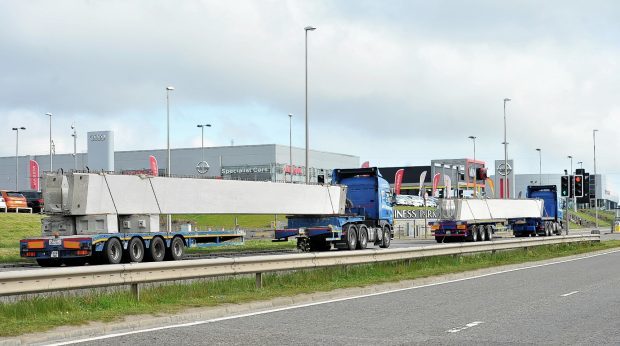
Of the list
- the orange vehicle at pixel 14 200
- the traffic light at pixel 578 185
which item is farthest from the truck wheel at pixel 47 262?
the orange vehicle at pixel 14 200

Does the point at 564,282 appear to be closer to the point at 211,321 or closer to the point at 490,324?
the point at 490,324

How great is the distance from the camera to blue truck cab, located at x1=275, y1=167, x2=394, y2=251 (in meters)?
32.9

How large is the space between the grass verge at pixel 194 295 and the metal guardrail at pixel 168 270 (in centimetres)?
23

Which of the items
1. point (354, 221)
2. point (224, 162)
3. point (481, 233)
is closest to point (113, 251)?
point (354, 221)

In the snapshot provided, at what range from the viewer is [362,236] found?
34656 millimetres

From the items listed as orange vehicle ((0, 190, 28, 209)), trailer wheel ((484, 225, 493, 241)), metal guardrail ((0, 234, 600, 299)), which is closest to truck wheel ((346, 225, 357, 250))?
metal guardrail ((0, 234, 600, 299))

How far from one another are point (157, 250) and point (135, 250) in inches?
34.8

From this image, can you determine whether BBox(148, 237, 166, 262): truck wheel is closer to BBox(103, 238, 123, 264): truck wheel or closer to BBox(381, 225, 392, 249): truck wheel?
BBox(103, 238, 123, 264): truck wheel

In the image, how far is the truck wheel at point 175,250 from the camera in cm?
2617

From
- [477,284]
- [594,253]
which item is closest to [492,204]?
[594,253]

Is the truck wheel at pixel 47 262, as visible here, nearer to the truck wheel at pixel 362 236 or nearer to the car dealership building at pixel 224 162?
the truck wheel at pixel 362 236

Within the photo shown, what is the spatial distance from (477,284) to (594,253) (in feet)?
56.2

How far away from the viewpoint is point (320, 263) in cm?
1769

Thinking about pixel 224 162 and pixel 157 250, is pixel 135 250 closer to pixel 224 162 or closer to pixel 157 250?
pixel 157 250
